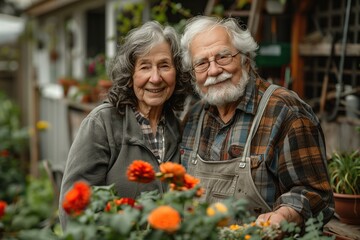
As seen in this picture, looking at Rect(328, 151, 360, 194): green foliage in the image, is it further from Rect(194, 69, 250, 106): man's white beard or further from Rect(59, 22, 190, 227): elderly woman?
Rect(59, 22, 190, 227): elderly woman

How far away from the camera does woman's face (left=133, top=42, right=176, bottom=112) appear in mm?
2480

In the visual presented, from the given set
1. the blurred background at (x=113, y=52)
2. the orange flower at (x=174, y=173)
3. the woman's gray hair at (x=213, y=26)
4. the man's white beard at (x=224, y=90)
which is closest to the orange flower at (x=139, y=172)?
the orange flower at (x=174, y=173)

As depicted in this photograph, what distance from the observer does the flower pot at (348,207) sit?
101 inches

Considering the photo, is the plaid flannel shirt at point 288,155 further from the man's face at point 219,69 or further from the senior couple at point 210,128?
the man's face at point 219,69

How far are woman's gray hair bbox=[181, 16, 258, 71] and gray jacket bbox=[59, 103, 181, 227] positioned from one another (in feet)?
1.35

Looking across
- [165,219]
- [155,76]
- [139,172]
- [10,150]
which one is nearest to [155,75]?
[155,76]

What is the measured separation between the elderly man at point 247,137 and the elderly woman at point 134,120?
0.11 meters

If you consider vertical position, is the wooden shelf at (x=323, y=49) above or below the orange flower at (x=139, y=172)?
above

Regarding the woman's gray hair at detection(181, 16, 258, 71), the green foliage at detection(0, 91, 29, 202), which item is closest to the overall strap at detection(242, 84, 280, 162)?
the woman's gray hair at detection(181, 16, 258, 71)

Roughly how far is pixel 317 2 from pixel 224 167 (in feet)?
8.56

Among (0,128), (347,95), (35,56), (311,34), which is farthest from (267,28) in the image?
(35,56)

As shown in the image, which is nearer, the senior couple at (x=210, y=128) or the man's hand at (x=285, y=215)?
the man's hand at (x=285, y=215)

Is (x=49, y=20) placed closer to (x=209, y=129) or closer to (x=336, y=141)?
(x=336, y=141)

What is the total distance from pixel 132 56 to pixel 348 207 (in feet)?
4.29
